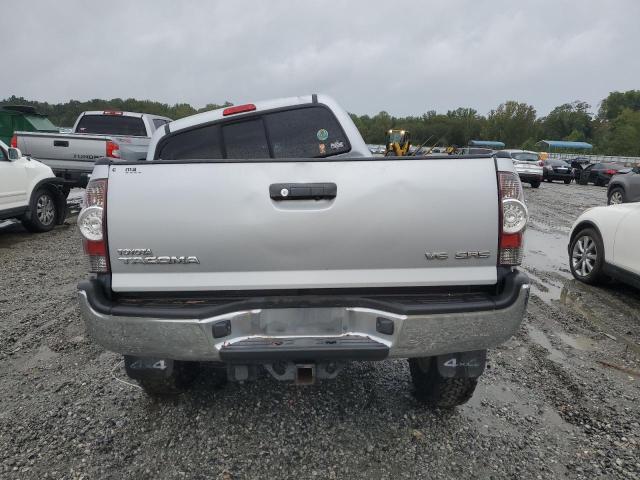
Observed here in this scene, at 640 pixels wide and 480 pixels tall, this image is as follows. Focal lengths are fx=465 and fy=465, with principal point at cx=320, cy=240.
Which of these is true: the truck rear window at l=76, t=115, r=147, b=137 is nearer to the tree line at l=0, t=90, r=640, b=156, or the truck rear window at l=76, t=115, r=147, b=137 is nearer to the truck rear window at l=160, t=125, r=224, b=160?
the truck rear window at l=160, t=125, r=224, b=160

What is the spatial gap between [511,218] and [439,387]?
3.72 ft

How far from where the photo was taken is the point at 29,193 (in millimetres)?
7934

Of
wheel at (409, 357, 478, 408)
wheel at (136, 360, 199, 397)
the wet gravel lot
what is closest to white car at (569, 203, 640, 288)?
the wet gravel lot

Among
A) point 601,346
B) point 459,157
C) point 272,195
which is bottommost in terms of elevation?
point 601,346

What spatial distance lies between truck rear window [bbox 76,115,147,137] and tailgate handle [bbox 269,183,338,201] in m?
10.8

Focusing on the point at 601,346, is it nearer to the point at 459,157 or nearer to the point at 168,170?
the point at 459,157

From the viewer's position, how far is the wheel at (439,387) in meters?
2.71

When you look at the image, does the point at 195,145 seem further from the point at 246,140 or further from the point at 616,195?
the point at 616,195

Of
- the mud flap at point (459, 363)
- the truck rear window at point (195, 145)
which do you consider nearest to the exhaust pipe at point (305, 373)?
the mud flap at point (459, 363)

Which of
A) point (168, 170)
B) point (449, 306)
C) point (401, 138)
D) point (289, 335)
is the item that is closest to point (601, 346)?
point (449, 306)

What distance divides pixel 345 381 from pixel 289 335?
1.25 metres

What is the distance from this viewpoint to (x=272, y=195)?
84.3 inches

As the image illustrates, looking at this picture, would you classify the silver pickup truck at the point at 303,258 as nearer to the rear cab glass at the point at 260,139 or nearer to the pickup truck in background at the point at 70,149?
the rear cab glass at the point at 260,139

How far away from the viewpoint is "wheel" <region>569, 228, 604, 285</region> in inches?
219
